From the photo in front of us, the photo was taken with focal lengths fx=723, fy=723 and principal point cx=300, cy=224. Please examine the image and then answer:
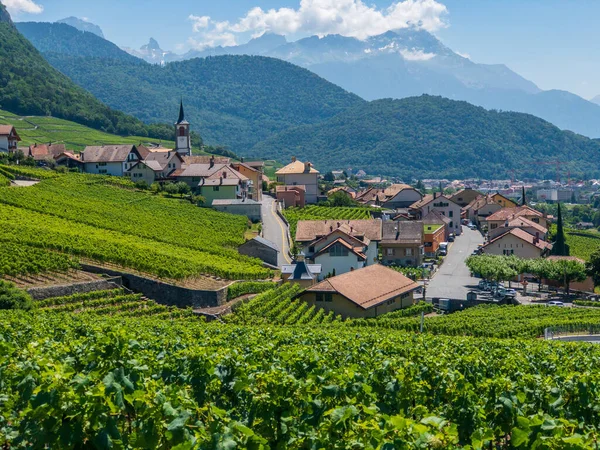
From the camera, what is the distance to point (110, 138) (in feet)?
536

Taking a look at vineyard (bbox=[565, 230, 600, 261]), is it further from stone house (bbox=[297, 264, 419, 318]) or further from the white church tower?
the white church tower

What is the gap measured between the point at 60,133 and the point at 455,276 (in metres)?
106

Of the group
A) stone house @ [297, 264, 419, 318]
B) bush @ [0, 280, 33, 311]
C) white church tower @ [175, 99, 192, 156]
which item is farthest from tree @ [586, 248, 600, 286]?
white church tower @ [175, 99, 192, 156]

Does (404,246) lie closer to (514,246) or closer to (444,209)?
A: (514,246)

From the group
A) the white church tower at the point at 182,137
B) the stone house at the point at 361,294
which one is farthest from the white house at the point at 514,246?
the white church tower at the point at 182,137

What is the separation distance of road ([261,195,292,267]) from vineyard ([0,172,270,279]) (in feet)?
13.0

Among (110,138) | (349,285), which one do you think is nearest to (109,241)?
(349,285)

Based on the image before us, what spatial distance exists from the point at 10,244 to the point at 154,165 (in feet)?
178

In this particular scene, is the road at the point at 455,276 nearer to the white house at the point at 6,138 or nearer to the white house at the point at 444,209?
the white house at the point at 444,209

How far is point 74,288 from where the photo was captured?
3956 centimetres

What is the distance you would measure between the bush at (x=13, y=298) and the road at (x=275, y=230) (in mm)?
31969

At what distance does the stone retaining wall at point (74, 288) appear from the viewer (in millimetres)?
37531

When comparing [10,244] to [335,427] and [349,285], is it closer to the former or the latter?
[349,285]

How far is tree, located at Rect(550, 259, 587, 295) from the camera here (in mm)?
69875
